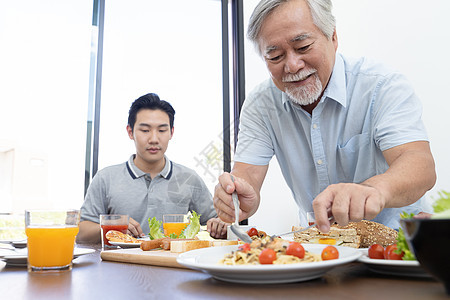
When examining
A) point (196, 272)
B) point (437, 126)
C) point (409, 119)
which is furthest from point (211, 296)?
point (437, 126)

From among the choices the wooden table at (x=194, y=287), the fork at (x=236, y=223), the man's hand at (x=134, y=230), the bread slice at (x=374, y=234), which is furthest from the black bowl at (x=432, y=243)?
the man's hand at (x=134, y=230)

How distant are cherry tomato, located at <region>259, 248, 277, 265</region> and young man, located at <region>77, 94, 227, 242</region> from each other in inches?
79.8

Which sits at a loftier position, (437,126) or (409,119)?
(437,126)

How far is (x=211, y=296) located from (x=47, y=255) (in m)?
0.49

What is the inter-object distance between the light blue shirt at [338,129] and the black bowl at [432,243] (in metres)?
0.91

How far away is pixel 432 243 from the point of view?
0.51m

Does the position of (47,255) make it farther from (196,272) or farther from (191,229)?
(191,229)

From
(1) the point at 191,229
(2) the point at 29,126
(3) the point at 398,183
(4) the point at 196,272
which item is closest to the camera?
(4) the point at 196,272

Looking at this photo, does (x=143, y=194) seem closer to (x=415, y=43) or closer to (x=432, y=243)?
(x=415, y=43)

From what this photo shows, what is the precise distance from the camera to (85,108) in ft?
11.3

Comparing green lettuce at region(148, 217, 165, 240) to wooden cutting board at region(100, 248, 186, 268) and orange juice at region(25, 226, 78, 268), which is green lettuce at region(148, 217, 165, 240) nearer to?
wooden cutting board at region(100, 248, 186, 268)

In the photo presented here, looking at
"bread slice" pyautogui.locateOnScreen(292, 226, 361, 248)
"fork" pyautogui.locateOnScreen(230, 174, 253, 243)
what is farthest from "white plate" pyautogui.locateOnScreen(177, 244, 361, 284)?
"bread slice" pyautogui.locateOnScreen(292, 226, 361, 248)

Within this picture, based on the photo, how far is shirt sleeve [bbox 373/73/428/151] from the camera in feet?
4.50

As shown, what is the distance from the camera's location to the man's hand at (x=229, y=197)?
1.22m
